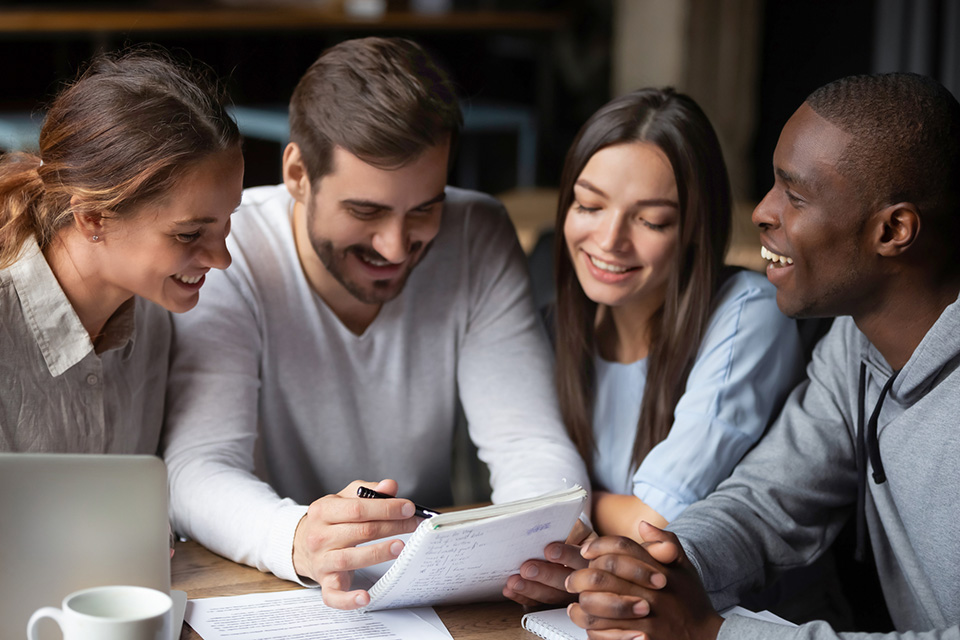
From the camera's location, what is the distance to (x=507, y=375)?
65.9 inches

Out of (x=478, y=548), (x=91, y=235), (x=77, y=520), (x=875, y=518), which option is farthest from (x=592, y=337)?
Answer: (x=77, y=520)

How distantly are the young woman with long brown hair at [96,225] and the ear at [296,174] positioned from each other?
0.24 metres

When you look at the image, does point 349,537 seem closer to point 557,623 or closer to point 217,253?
point 557,623

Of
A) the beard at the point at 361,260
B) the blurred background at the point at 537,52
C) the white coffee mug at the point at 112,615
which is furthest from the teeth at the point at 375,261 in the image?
the blurred background at the point at 537,52

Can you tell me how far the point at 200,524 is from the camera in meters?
1.32

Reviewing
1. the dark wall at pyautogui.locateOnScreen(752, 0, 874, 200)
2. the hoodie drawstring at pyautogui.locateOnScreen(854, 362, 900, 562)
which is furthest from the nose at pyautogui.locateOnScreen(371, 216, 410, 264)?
the dark wall at pyautogui.locateOnScreen(752, 0, 874, 200)

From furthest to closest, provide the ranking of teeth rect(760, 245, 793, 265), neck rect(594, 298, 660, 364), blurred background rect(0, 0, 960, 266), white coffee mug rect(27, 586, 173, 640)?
1. blurred background rect(0, 0, 960, 266)
2. neck rect(594, 298, 660, 364)
3. teeth rect(760, 245, 793, 265)
4. white coffee mug rect(27, 586, 173, 640)

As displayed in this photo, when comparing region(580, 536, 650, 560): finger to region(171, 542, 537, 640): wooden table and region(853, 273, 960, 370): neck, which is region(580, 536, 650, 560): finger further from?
region(853, 273, 960, 370): neck

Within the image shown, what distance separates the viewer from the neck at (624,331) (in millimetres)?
1678

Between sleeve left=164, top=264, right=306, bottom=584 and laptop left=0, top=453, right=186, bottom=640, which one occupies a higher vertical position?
laptop left=0, top=453, right=186, bottom=640

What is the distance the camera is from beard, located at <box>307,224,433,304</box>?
1567 mm

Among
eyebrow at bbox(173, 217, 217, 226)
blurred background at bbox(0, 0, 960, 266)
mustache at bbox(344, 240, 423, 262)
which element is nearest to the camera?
eyebrow at bbox(173, 217, 217, 226)

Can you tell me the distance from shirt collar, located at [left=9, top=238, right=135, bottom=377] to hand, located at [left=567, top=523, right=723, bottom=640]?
0.70 meters

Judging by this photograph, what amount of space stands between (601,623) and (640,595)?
0.06 meters
